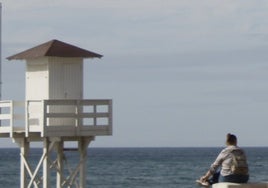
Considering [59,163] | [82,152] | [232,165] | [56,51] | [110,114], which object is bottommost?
[59,163]

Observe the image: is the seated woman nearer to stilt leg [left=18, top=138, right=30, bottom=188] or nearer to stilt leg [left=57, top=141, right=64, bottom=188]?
stilt leg [left=57, top=141, right=64, bottom=188]

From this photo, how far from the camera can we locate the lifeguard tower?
26.5 metres

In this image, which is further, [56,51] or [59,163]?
[59,163]

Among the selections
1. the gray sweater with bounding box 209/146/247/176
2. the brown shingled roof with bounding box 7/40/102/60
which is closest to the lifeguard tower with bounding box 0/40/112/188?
the brown shingled roof with bounding box 7/40/102/60

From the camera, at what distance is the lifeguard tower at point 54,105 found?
86.8 feet

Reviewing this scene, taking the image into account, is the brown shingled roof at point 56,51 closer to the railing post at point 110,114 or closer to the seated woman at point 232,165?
the railing post at point 110,114

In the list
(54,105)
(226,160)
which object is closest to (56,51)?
(54,105)

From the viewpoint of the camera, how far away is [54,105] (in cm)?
2641

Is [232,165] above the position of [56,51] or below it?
below

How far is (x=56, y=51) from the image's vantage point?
2706 centimetres

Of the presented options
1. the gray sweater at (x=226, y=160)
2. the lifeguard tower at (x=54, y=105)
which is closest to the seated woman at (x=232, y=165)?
the gray sweater at (x=226, y=160)

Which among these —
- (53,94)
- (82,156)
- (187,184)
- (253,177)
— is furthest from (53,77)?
(253,177)

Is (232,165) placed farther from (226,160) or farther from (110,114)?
(110,114)

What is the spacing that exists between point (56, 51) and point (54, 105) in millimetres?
1420
